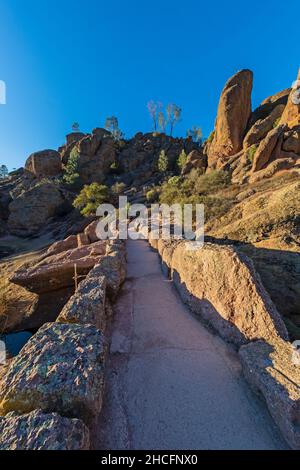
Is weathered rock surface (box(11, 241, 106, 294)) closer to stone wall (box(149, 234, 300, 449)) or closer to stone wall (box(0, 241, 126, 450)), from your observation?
stone wall (box(149, 234, 300, 449))

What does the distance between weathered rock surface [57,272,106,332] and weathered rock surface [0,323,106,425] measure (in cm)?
44

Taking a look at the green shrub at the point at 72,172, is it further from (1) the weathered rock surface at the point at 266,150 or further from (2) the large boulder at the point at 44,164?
(1) the weathered rock surface at the point at 266,150

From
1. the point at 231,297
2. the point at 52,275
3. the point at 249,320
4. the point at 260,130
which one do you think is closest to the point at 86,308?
the point at 231,297

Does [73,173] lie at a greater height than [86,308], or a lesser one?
greater

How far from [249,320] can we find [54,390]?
2340 mm

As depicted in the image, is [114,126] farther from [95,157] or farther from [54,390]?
[54,390]

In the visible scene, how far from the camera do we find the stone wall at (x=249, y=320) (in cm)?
179

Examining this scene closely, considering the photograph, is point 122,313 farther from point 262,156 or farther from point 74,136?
point 74,136

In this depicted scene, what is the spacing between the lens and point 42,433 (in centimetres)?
133

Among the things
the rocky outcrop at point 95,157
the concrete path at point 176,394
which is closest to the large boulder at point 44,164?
the rocky outcrop at point 95,157

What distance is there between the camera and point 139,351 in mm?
2850

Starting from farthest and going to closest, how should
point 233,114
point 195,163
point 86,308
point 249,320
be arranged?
point 195,163, point 233,114, point 86,308, point 249,320

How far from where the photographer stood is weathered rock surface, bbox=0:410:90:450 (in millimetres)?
1286

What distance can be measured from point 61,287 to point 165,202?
11.8 meters
